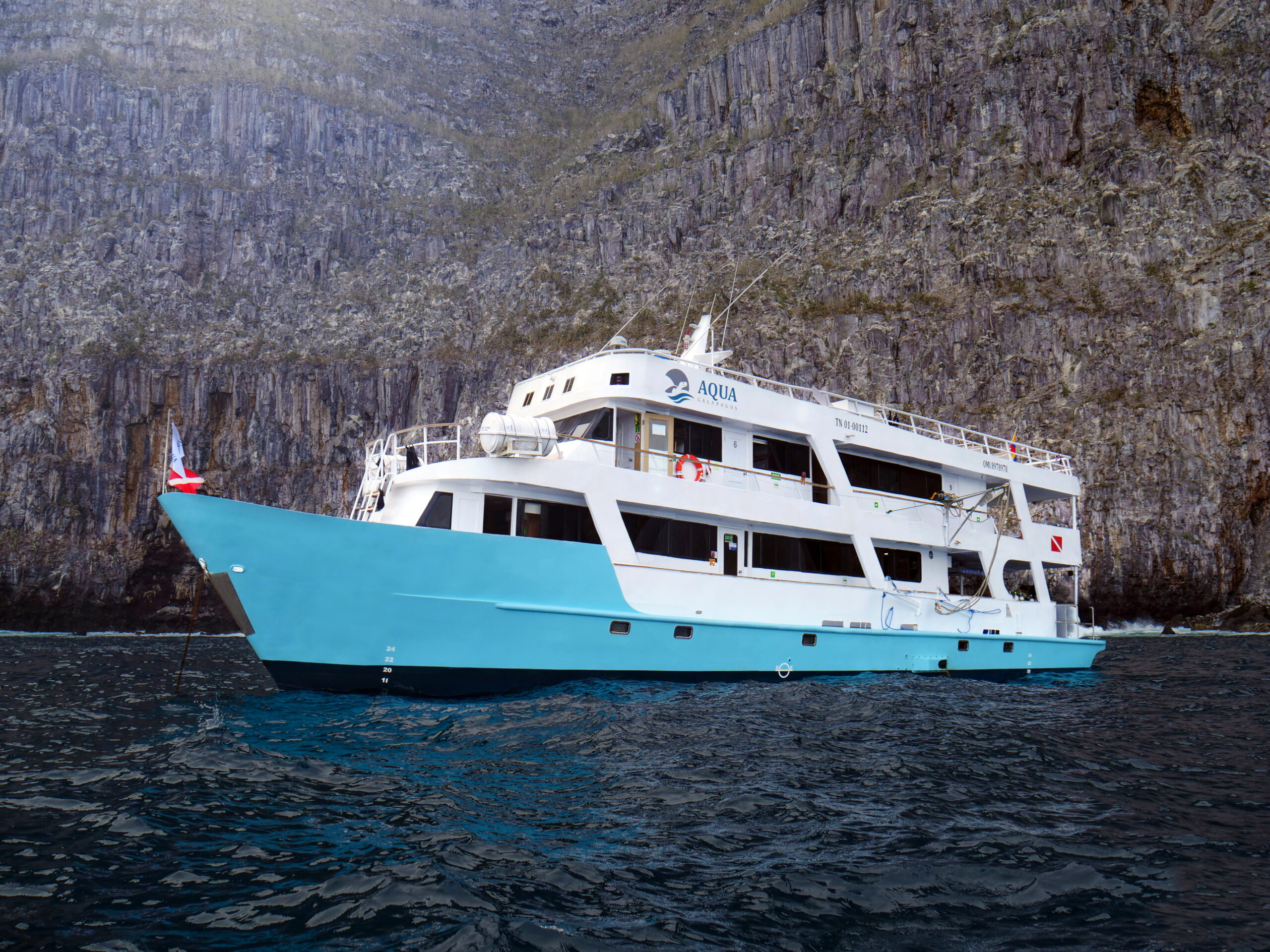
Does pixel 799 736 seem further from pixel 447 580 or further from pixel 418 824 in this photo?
pixel 447 580

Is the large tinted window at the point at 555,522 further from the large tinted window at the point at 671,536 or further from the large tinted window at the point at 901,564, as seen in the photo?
the large tinted window at the point at 901,564

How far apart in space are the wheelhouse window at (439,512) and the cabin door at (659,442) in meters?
3.89

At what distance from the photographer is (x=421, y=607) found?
38.9 feet

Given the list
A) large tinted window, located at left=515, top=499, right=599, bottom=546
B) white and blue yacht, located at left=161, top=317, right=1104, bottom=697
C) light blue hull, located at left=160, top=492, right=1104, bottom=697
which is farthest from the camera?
large tinted window, located at left=515, top=499, right=599, bottom=546

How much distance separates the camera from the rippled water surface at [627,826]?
4.39 m

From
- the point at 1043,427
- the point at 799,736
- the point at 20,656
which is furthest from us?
the point at 1043,427

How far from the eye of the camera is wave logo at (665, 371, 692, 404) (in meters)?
14.9

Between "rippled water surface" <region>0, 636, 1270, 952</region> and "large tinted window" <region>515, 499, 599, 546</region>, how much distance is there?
2.88 m

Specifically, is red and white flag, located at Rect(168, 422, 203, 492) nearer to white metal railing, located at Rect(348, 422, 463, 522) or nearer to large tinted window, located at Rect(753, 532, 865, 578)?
white metal railing, located at Rect(348, 422, 463, 522)

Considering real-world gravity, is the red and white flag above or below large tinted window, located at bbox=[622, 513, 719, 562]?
above

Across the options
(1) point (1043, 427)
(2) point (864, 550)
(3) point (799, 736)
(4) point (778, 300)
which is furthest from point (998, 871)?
(4) point (778, 300)

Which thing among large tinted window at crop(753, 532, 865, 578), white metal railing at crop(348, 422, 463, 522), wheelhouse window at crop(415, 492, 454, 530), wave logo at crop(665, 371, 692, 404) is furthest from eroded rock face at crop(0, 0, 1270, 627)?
wheelhouse window at crop(415, 492, 454, 530)

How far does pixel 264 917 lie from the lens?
440 centimetres

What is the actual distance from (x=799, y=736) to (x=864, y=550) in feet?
25.8
